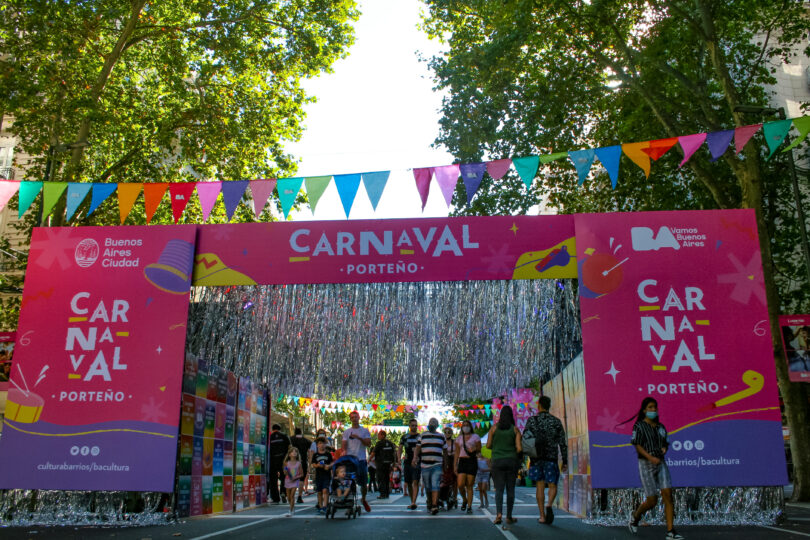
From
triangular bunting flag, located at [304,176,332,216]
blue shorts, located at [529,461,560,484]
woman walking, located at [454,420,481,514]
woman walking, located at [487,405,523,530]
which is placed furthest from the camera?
woman walking, located at [454,420,481,514]

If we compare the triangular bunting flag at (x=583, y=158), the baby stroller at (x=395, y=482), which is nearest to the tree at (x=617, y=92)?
the triangular bunting flag at (x=583, y=158)

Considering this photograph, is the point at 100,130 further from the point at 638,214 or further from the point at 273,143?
the point at 638,214

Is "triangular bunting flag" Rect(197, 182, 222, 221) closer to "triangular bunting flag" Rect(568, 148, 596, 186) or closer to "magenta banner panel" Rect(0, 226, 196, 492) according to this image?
"magenta banner panel" Rect(0, 226, 196, 492)

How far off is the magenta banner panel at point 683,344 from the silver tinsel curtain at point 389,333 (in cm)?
147

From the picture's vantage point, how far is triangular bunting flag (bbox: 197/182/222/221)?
10062 mm

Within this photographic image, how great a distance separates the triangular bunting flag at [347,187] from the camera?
9.91 metres

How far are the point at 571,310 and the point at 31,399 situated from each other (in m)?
8.53

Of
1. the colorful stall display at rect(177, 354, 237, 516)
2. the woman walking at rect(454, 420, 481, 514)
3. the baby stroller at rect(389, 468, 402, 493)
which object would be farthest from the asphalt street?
the baby stroller at rect(389, 468, 402, 493)

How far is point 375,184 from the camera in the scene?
392 inches

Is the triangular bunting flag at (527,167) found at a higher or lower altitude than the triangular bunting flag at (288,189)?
higher

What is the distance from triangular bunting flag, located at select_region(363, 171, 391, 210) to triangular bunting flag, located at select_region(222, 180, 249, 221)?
6.15 ft

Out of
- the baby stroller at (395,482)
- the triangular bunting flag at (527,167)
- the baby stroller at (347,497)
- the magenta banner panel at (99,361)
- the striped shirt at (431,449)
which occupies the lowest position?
the baby stroller at (395,482)

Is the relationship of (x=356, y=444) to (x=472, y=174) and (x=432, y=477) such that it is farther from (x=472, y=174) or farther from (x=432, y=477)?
(x=472, y=174)

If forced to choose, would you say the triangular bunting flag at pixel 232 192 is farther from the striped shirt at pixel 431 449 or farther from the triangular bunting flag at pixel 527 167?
the striped shirt at pixel 431 449
